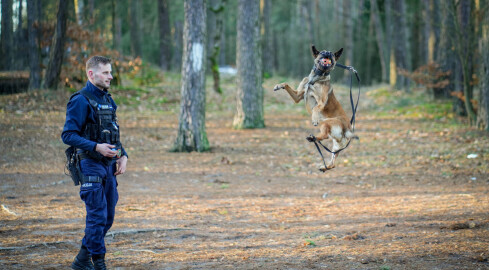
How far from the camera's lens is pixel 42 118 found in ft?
55.5

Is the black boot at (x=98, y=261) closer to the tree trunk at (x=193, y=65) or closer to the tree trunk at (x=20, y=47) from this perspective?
the tree trunk at (x=193, y=65)

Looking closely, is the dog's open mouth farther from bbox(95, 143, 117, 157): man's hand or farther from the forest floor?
bbox(95, 143, 117, 157): man's hand

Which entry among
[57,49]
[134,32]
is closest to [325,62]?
[57,49]

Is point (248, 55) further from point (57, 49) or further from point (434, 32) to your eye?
point (434, 32)

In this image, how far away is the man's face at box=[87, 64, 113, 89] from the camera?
5.15m

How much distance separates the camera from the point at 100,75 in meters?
5.16

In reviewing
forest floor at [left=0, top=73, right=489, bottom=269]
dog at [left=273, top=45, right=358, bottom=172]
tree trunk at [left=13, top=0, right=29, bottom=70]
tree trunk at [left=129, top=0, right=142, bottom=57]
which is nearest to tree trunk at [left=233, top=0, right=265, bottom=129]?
forest floor at [left=0, top=73, right=489, bottom=269]

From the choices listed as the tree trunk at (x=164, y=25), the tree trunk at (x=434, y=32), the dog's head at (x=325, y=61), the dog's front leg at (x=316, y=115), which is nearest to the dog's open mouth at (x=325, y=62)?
the dog's head at (x=325, y=61)

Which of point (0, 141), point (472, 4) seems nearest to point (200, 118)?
point (0, 141)

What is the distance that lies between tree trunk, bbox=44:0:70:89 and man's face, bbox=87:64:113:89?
1469cm

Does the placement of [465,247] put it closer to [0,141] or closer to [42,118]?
[0,141]

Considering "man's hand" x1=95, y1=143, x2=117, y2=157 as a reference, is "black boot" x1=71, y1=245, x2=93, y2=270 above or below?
below

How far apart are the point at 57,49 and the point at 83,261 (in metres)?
15.4

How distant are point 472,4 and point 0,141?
55.6 ft
